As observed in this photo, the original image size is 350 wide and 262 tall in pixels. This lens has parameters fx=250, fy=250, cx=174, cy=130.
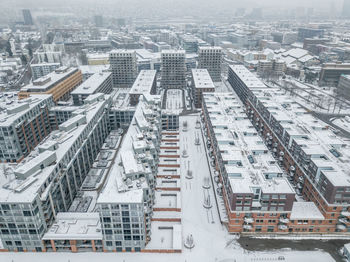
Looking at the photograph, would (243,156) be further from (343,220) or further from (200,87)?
(200,87)

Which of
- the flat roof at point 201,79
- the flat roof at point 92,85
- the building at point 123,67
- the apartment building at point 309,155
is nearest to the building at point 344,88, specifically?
the apartment building at point 309,155

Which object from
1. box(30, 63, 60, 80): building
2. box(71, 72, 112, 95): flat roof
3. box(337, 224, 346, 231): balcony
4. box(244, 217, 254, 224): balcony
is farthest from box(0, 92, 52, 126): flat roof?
box(337, 224, 346, 231): balcony

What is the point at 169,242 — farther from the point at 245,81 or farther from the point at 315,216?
the point at 245,81

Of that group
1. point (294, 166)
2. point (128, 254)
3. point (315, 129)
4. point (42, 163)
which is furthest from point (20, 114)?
point (315, 129)

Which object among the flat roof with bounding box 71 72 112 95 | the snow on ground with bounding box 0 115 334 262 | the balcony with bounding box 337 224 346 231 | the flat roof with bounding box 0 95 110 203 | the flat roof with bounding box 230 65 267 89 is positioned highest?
the flat roof with bounding box 230 65 267 89

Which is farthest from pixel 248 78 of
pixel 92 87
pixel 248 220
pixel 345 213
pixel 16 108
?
pixel 16 108

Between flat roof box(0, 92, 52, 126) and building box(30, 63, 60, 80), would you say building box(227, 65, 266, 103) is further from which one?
building box(30, 63, 60, 80)
